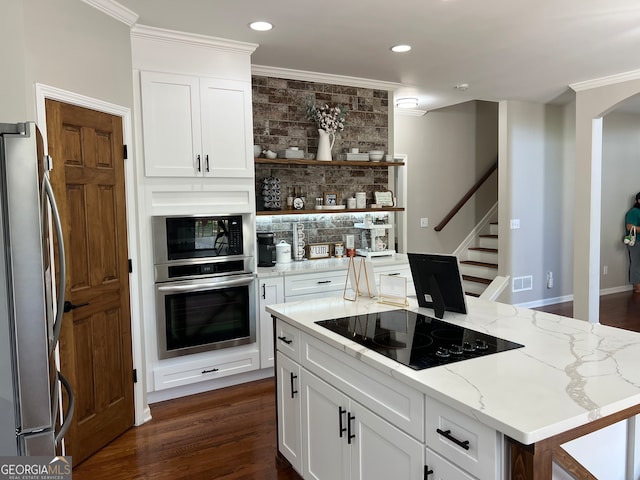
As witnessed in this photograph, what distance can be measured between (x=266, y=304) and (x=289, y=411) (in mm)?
1535

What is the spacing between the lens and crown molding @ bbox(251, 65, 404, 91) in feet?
14.4

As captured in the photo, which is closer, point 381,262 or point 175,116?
point 175,116

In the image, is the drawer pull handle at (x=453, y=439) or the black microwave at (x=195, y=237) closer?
the drawer pull handle at (x=453, y=439)

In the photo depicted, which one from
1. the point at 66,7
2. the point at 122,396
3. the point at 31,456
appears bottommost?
the point at 122,396

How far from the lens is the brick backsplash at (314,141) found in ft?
14.5

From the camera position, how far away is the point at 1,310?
1.29m

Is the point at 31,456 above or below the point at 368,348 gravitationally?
below

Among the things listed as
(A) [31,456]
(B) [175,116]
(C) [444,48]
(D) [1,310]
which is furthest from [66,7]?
(C) [444,48]


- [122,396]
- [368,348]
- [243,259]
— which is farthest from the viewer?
[243,259]

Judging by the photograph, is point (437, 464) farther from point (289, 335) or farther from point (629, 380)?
point (289, 335)

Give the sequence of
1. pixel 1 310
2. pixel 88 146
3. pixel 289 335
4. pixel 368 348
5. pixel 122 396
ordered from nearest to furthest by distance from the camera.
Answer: pixel 1 310
pixel 368 348
pixel 289 335
pixel 88 146
pixel 122 396

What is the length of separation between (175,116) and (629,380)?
3.19m

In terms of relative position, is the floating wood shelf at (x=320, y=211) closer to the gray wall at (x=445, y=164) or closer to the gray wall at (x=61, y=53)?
the gray wall at (x=61, y=53)

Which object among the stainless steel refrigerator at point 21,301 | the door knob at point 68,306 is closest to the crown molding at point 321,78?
the door knob at point 68,306
